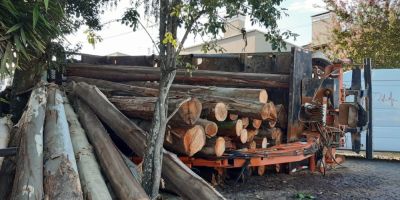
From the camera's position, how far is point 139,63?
8.99 metres

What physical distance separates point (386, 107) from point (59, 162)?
971cm

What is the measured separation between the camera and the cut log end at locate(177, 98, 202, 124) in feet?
17.2

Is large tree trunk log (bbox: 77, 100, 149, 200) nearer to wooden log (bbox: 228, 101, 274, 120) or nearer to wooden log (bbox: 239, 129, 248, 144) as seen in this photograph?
wooden log (bbox: 228, 101, 274, 120)

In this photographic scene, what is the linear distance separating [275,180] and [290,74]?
169 cm

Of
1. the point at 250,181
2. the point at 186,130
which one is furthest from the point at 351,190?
the point at 186,130

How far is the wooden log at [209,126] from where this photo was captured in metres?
5.58

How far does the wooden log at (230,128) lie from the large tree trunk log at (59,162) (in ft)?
6.75

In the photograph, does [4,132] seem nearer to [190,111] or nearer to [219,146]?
[190,111]

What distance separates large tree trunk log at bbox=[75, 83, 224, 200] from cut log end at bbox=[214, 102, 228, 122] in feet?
3.57

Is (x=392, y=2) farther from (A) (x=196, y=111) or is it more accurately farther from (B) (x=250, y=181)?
(A) (x=196, y=111)

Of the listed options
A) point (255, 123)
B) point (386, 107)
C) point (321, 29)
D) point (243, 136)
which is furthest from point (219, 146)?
point (321, 29)

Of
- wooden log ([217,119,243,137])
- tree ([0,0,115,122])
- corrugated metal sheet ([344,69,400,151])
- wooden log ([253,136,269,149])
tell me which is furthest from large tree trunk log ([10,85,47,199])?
corrugated metal sheet ([344,69,400,151])

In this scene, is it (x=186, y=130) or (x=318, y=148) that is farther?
(x=318, y=148)

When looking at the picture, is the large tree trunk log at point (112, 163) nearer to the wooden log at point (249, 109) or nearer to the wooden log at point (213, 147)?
the wooden log at point (213, 147)
